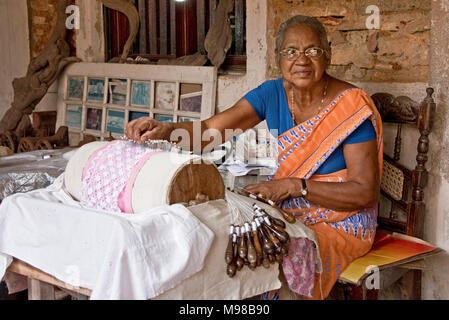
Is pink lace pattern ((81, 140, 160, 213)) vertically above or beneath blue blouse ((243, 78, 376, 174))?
beneath

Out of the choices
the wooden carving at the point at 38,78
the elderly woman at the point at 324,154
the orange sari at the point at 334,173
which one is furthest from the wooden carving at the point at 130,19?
the orange sari at the point at 334,173

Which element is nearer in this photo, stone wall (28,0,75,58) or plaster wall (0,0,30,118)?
plaster wall (0,0,30,118)

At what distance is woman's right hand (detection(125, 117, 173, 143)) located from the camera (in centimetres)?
195

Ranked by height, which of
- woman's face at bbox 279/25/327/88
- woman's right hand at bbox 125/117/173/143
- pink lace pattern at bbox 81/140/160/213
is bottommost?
pink lace pattern at bbox 81/140/160/213

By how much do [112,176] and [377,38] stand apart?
1.71 m

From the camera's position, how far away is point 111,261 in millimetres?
1332

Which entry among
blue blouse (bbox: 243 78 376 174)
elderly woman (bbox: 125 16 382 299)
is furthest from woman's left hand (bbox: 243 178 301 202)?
blue blouse (bbox: 243 78 376 174)

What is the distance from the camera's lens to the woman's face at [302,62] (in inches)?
83.9

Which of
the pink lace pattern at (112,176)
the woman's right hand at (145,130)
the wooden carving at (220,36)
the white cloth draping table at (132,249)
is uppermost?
the wooden carving at (220,36)

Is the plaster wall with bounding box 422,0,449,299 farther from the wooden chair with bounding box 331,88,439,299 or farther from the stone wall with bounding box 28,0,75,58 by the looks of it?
the stone wall with bounding box 28,0,75,58

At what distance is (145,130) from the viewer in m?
2.02

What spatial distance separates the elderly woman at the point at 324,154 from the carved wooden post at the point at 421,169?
298 mm

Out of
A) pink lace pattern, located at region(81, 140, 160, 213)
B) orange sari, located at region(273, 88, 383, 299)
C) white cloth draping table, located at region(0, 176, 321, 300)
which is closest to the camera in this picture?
white cloth draping table, located at region(0, 176, 321, 300)

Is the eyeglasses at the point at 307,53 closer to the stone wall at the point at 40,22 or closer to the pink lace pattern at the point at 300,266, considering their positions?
the pink lace pattern at the point at 300,266
